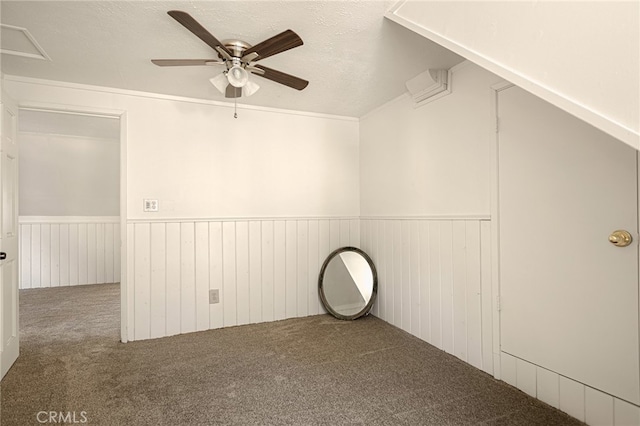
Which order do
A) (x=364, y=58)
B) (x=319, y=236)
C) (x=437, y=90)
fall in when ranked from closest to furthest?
(x=364, y=58) < (x=437, y=90) < (x=319, y=236)

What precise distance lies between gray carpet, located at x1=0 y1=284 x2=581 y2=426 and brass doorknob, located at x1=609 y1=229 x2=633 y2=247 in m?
0.93

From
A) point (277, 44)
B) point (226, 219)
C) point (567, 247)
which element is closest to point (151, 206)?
point (226, 219)

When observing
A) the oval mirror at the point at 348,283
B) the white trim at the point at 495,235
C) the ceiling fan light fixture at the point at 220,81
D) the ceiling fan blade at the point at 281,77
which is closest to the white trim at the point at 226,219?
the oval mirror at the point at 348,283

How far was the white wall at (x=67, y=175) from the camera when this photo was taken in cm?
490

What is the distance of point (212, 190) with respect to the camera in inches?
124

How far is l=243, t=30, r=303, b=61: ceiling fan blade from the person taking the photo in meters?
1.67

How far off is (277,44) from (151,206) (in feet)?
6.26

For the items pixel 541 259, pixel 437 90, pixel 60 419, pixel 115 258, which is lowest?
Answer: pixel 60 419

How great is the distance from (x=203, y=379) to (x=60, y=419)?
728 millimetres

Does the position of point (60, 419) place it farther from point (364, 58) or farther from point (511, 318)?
point (364, 58)

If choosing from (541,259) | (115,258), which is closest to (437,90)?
(541,259)

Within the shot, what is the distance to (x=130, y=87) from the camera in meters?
2.78

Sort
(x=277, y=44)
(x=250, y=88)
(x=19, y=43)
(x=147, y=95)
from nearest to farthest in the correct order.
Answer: (x=277, y=44) → (x=19, y=43) → (x=250, y=88) → (x=147, y=95)

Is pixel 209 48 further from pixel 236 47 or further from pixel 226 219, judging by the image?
pixel 226 219
